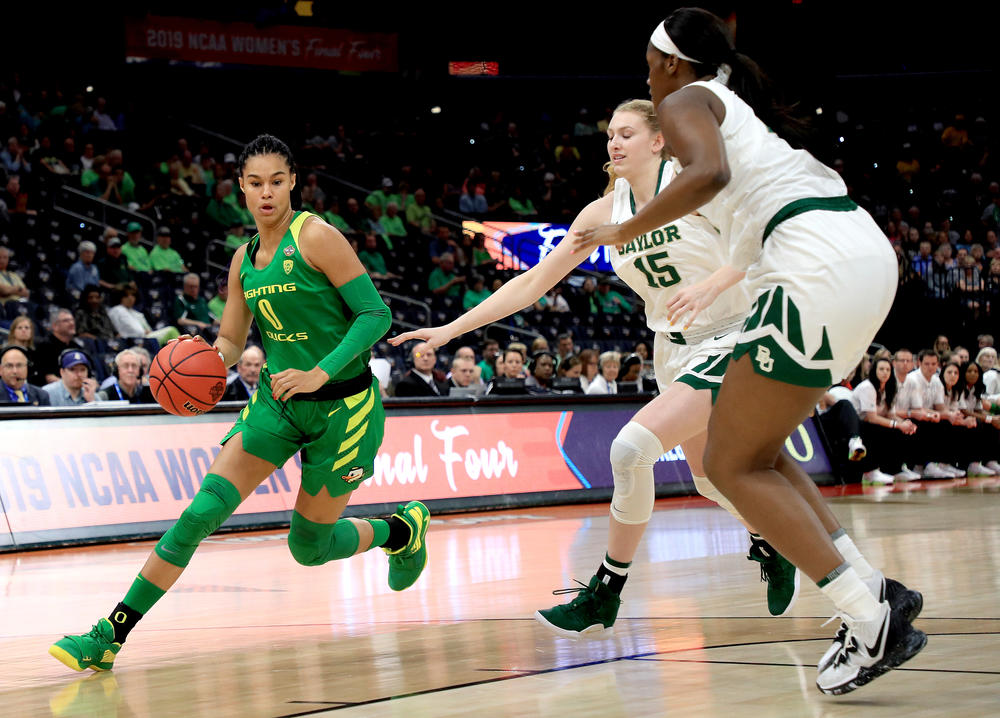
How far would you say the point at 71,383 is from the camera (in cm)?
1004

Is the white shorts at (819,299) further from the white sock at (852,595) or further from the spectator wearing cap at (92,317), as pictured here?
the spectator wearing cap at (92,317)

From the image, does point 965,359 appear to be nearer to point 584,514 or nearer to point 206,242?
point 584,514

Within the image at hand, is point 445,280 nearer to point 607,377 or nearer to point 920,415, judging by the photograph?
point 607,377

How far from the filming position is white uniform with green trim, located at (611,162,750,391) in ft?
15.4

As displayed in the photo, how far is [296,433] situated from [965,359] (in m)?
12.7

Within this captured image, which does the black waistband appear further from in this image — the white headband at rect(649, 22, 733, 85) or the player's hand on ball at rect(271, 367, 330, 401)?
the white headband at rect(649, 22, 733, 85)

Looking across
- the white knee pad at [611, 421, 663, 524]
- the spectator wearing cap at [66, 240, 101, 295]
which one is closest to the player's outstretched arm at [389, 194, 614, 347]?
the white knee pad at [611, 421, 663, 524]

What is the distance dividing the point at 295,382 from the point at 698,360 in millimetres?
1559

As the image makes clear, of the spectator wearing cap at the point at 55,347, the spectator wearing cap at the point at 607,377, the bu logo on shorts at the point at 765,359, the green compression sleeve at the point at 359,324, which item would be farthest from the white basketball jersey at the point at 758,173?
the spectator wearing cap at the point at 607,377

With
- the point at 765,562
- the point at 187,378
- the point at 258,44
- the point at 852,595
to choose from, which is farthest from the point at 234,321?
the point at 258,44

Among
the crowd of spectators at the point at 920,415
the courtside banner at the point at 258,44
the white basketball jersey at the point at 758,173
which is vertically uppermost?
the courtside banner at the point at 258,44

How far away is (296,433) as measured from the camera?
4.83 meters

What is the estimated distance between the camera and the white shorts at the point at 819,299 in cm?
333

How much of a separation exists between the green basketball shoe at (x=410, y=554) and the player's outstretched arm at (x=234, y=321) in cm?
109
